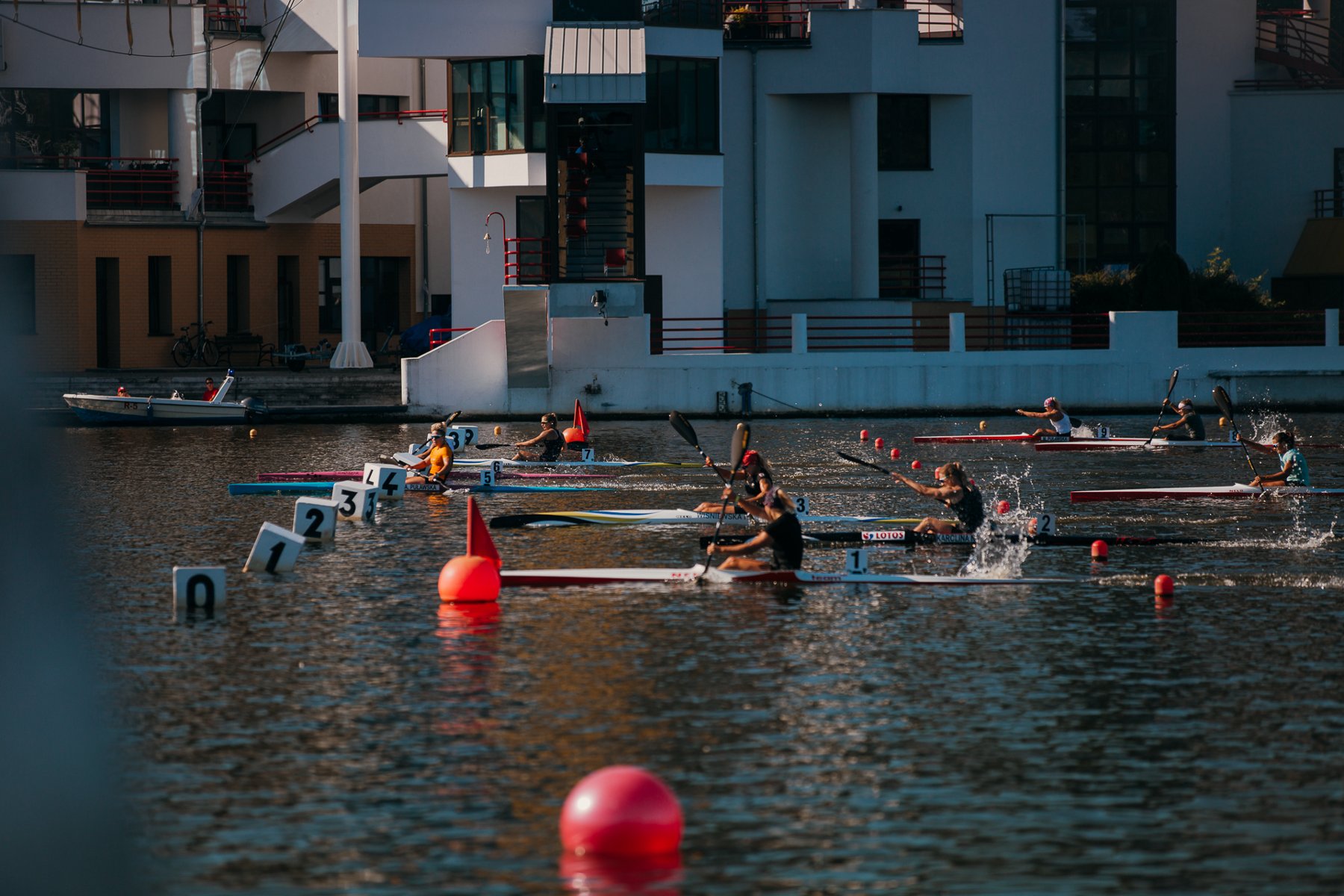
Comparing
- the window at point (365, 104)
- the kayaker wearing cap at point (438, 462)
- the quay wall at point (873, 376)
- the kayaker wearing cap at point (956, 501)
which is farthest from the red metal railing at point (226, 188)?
the kayaker wearing cap at point (956, 501)

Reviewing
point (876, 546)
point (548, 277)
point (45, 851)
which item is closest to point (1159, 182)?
point (548, 277)

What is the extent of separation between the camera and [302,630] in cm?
1684

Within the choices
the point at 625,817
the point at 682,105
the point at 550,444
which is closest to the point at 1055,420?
the point at 550,444

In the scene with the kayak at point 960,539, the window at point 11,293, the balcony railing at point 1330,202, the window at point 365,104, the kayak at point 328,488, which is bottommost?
the kayak at point 960,539

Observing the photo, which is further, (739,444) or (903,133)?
(903,133)

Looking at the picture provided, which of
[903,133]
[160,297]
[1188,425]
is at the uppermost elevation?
[903,133]

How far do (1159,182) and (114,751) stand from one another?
50987 millimetres

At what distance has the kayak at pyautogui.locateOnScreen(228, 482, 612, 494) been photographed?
95.2ft

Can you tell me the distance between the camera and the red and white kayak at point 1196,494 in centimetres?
2784

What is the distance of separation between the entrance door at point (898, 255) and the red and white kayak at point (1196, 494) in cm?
2651

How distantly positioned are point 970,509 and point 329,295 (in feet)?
123

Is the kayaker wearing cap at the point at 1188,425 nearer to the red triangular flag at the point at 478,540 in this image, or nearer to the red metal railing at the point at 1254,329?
the red metal railing at the point at 1254,329

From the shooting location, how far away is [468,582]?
60.5 ft

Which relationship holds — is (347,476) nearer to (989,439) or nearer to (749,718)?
(989,439)
